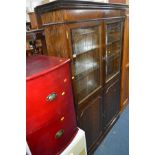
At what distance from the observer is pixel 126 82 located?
2.71 metres

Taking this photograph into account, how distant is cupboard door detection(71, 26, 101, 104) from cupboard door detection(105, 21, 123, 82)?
279mm

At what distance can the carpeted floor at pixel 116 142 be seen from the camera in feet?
6.59

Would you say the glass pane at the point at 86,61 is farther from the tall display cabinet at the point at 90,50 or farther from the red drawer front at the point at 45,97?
the red drawer front at the point at 45,97

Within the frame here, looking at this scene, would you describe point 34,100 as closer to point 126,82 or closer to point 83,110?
point 83,110

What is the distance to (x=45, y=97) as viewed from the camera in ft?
3.21

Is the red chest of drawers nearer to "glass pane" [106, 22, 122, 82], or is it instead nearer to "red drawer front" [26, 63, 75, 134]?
"red drawer front" [26, 63, 75, 134]

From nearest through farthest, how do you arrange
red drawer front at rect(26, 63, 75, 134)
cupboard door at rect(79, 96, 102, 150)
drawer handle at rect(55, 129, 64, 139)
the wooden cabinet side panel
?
red drawer front at rect(26, 63, 75, 134) → drawer handle at rect(55, 129, 64, 139) → cupboard door at rect(79, 96, 102, 150) → the wooden cabinet side panel

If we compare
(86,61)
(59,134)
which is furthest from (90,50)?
(59,134)

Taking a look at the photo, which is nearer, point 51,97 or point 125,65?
point 51,97

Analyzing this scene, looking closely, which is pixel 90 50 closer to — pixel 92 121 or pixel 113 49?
pixel 113 49

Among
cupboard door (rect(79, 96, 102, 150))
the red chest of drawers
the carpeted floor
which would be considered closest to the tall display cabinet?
cupboard door (rect(79, 96, 102, 150))

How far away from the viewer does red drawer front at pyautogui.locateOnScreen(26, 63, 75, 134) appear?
901mm
